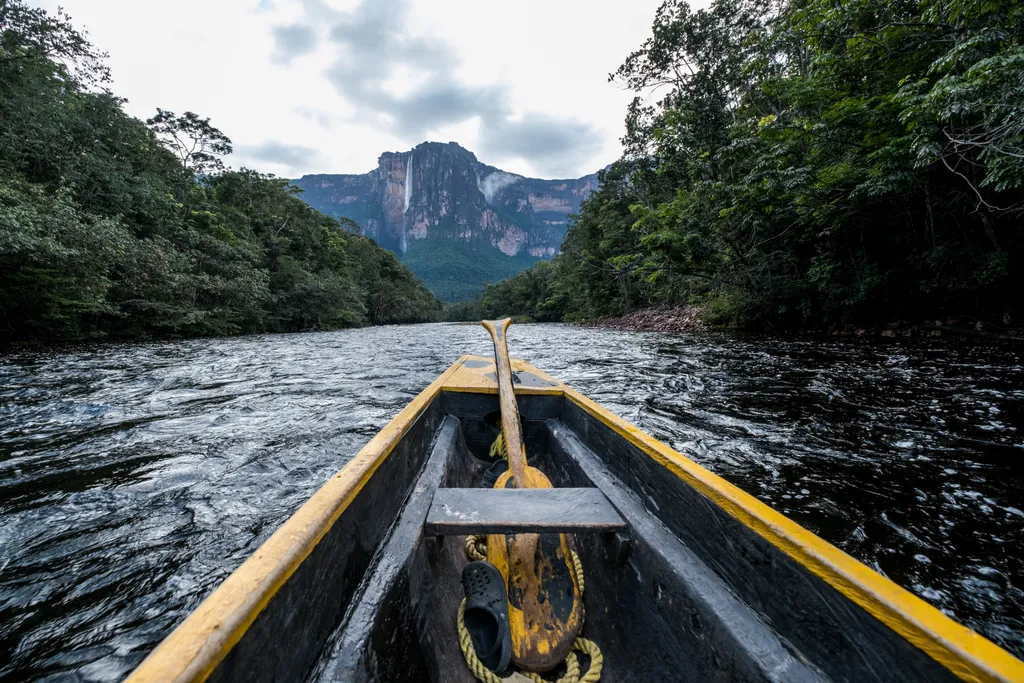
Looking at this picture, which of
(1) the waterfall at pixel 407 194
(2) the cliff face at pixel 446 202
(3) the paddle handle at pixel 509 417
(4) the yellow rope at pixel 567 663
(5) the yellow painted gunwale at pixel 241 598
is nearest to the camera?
(5) the yellow painted gunwale at pixel 241 598

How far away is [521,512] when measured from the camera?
4.56 ft

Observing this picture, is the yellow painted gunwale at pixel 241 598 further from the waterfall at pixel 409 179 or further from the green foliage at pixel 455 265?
the waterfall at pixel 409 179

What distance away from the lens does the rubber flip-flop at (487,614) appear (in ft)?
4.04

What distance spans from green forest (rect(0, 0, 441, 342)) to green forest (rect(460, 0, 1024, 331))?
14274 mm

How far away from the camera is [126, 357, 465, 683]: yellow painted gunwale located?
57cm

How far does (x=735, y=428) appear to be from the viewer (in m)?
3.41

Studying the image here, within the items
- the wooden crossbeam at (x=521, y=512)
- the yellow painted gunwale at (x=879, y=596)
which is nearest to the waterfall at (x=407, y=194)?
the wooden crossbeam at (x=521, y=512)

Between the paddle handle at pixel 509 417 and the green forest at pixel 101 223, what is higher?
the green forest at pixel 101 223

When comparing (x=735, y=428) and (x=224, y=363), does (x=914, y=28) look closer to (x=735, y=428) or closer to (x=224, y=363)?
(x=735, y=428)

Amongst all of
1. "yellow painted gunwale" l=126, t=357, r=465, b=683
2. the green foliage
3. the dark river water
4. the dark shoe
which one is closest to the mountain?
the green foliage

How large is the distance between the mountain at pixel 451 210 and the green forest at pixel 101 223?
91814 mm

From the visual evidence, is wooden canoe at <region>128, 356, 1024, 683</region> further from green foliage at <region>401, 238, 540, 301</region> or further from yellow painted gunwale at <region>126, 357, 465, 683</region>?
green foliage at <region>401, 238, 540, 301</region>

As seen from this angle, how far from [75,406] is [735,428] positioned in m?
6.36

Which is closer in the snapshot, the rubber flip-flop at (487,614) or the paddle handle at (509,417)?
the rubber flip-flop at (487,614)
